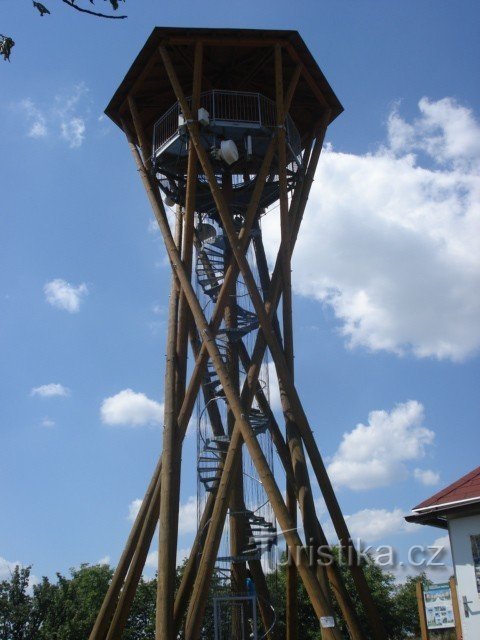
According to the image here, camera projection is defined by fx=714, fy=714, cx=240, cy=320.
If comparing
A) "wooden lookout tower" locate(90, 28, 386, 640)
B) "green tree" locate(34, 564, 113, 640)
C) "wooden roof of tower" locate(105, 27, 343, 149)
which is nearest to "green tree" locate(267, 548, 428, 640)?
"green tree" locate(34, 564, 113, 640)

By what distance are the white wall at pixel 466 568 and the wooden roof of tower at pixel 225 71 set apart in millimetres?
9994

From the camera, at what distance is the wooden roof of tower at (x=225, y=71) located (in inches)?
588

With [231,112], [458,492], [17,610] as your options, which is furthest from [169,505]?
[17,610]

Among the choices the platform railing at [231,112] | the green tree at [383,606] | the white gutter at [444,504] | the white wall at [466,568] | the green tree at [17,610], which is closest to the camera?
the white wall at [466,568]

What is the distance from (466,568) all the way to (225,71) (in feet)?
38.0

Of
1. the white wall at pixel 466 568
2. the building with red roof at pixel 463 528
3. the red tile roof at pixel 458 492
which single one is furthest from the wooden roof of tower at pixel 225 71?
the white wall at pixel 466 568

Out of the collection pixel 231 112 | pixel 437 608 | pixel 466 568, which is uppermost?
pixel 231 112

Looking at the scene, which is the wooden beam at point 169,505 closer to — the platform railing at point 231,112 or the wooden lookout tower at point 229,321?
the wooden lookout tower at point 229,321

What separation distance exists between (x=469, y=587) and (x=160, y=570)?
5071 millimetres

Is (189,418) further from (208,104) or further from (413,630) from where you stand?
(413,630)

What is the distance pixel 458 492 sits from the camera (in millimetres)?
12047

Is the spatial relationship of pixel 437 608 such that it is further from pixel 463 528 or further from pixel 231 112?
pixel 231 112

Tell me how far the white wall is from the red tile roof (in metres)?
0.37

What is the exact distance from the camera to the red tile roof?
11.8m
